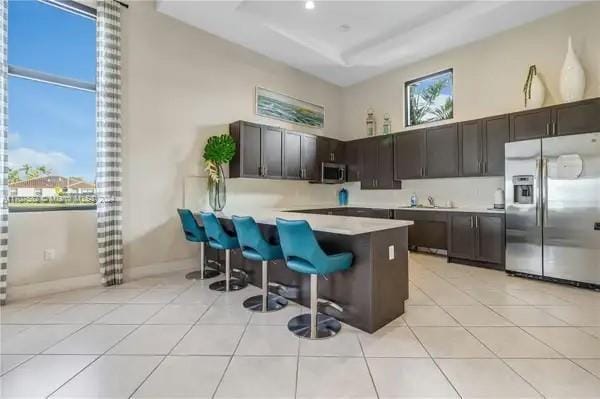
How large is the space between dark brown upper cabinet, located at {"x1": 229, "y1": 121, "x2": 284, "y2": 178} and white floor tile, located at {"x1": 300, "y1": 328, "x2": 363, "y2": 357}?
9.95 feet

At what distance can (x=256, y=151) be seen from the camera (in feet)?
15.9

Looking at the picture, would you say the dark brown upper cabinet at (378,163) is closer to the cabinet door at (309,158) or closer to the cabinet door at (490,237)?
the cabinet door at (309,158)

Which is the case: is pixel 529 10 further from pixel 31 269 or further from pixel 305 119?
pixel 31 269

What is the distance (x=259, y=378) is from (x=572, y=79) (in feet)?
16.4

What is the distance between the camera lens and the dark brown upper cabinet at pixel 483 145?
433 centimetres

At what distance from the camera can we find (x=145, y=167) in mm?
3994

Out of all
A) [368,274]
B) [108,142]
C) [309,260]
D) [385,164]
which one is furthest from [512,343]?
[108,142]

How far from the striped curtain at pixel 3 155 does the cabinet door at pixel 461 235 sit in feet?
18.5

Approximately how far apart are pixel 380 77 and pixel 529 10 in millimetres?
2640

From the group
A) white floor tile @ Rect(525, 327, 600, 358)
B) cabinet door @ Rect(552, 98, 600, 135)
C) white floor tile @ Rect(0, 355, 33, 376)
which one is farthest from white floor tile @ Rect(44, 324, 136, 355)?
cabinet door @ Rect(552, 98, 600, 135)

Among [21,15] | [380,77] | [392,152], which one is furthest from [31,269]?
[380,77]

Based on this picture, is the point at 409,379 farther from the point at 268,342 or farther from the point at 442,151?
the point at 442,151

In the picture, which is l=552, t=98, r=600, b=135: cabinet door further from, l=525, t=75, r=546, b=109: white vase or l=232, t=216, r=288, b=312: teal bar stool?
l=232, t=216, r=288, b=312: teal bar stool

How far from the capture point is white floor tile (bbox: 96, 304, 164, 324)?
8.44 feet
